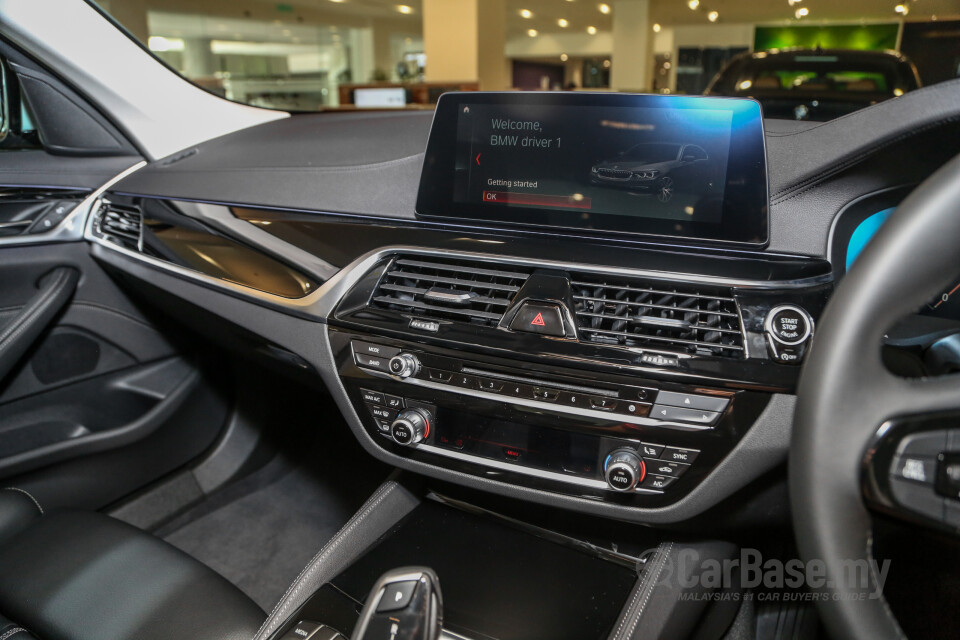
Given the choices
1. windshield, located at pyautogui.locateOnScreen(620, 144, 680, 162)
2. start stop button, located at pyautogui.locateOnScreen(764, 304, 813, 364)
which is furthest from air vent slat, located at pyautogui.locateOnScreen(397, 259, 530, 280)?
start stop button, located at pyautogui.locateOnScreen(764, 304, 813, 364)

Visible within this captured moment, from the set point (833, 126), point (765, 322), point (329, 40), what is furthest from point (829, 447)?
point (329, 40)

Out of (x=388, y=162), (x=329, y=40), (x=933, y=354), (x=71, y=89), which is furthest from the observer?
(x=329, y=40)

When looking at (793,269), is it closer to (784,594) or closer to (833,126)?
(833,126)

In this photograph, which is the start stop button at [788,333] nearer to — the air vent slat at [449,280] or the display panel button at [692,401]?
the display panel button at [692,401]

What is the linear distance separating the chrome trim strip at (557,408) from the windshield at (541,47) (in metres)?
0.48

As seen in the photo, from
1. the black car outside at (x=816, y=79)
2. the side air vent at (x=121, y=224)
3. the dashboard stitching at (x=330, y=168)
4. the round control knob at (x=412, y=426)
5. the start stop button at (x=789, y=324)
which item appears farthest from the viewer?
the side air vent at (x=121, y=224)

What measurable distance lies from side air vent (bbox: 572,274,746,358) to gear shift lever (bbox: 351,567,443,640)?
0.36 meters

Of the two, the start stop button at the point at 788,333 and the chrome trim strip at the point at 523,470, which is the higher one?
the start stop button at the point at 788,333

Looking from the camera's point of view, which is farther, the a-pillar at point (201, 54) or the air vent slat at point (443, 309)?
the a-pillar at point (201, 54)

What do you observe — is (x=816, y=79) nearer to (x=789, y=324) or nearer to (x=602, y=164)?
(x=602, y=164)

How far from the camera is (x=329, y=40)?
11.6 metres

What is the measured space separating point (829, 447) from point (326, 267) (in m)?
0.79

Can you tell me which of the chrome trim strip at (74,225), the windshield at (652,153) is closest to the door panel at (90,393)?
the chrome trim strip at (74,225)

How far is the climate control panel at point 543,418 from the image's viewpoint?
0.85 m
